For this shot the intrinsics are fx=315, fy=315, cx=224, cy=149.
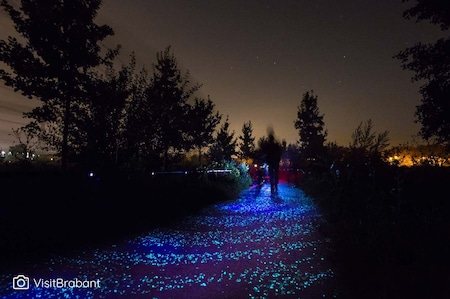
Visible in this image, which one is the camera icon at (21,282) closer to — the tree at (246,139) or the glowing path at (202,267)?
the glowing path at (202,267)

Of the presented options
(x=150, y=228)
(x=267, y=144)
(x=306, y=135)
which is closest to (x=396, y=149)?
(x=267, y=144)

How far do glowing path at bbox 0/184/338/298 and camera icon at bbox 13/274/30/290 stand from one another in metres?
0.05

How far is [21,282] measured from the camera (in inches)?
143

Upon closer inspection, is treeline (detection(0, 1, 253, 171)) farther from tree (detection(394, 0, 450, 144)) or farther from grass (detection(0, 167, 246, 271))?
tree (detection(394, 0, 450, 144))

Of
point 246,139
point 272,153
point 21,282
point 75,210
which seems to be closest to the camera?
point 21,282

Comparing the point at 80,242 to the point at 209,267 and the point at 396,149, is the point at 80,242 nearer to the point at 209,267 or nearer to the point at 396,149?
the point at 209,267

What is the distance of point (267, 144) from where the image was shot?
13484 mm

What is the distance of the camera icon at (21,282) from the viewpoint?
138 inches

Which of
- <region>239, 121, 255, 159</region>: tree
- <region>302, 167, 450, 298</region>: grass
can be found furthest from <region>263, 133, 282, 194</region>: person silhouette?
<region>239, 121, 255, 159</region>: tree

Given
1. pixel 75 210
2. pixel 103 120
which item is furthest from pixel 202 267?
pixel 103 120

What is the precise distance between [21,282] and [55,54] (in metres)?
12.6

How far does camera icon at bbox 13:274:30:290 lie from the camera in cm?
350

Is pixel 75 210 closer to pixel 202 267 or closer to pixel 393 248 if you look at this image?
pixel 202 267

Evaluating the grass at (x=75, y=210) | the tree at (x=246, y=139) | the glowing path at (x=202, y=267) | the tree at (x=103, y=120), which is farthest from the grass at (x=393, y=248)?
the tree at (x=246, y=139)
